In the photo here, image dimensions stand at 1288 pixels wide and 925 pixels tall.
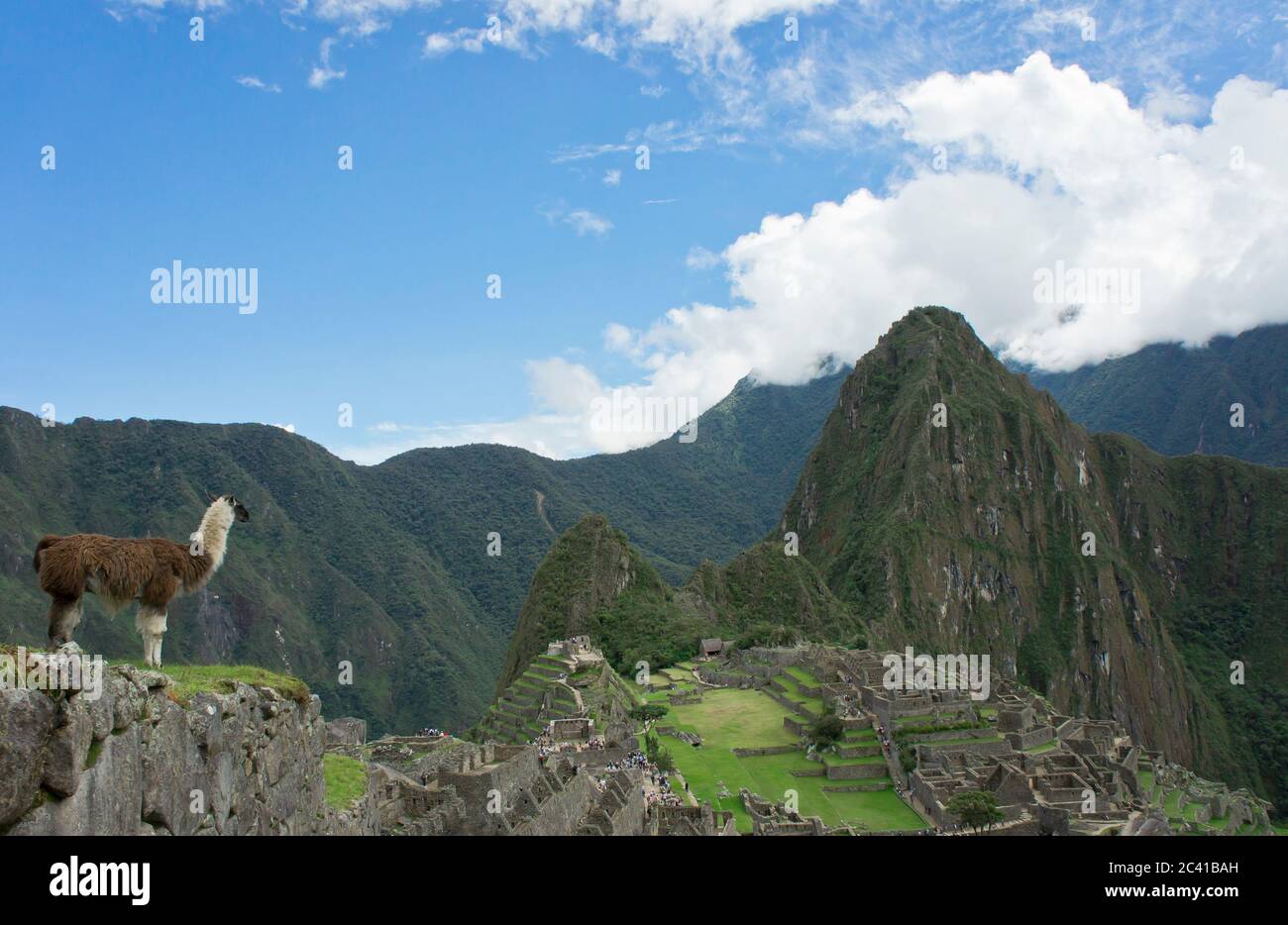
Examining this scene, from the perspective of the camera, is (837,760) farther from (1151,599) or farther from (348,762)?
(1151,599)

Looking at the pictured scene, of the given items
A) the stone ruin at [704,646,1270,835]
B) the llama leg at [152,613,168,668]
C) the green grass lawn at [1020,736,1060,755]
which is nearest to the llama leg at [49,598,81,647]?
the llama leg at [152,613,168,668]

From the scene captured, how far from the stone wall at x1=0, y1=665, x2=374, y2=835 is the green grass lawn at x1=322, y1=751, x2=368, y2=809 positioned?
6.71 ft

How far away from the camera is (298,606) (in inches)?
4131

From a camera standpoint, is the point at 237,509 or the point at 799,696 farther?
the point at 799,696

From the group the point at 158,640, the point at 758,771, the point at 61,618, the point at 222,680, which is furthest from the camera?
the point at 758,771

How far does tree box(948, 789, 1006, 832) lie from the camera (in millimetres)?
25562

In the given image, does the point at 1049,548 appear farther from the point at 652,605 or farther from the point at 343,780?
the point at 343,780

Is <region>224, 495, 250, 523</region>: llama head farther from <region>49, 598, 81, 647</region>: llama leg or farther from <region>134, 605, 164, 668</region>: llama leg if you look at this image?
<region>49, 598, 81, 647</region>: llama leg

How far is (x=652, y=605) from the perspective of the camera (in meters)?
81.7

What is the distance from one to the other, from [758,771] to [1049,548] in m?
113

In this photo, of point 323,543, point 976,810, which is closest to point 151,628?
point 976,810

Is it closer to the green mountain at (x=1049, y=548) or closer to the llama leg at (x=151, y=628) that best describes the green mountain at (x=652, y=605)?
the green mountain at (x=1049, y=548)

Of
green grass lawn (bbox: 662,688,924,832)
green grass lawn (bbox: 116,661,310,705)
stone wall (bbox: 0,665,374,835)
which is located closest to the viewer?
stone wall (bbox: 0,665,374,835)

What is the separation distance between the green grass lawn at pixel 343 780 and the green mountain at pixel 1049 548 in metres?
84.8
